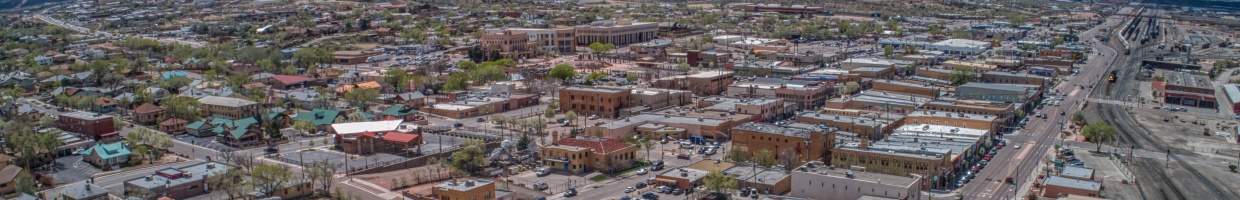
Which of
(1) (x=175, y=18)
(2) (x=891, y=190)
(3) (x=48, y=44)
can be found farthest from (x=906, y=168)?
(1) (x=175, y=18)

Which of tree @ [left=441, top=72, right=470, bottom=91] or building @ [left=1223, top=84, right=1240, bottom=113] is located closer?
building @ [left=1223, top=84, right=1240, bottom=113]

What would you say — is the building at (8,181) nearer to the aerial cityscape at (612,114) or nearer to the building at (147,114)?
the aerial cityscape at (612,114)

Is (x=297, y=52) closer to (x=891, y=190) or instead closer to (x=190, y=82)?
(x=190, y=82)

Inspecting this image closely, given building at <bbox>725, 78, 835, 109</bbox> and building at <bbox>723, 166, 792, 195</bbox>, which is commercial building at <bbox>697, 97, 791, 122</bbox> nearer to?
building at <bbox>725, 78, 835, 109</bbox>

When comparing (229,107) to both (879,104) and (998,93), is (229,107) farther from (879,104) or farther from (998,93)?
(998,93)

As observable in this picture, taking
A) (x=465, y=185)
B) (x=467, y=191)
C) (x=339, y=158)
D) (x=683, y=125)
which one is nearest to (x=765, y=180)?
(x=465, y=185)

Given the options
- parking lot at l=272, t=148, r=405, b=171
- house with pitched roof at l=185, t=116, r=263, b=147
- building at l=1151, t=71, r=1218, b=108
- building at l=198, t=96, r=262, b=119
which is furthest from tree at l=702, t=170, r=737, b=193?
building at l=1151, t=71, r=1218, b=108
